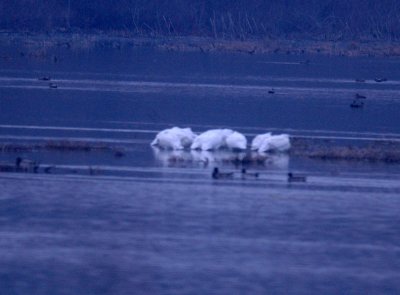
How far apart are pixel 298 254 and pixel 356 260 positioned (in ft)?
2.37

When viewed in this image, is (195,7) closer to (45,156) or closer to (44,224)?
(45,156)

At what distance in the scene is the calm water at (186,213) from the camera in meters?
13.1

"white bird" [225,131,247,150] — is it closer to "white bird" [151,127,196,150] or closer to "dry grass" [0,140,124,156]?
"white bird" [151,127,196,150]

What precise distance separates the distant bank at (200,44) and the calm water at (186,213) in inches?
1710

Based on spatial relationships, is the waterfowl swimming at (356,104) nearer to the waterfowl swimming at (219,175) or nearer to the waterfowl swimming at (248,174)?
the waterfowl swimming at (248,174)

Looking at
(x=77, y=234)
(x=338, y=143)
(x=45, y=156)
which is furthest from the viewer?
(x=338, y=143)

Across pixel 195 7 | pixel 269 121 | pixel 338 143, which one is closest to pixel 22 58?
pixel 269 121

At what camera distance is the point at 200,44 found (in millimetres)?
88250

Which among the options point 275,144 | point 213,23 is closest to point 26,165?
point 275,144

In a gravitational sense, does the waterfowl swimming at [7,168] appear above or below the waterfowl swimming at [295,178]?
above

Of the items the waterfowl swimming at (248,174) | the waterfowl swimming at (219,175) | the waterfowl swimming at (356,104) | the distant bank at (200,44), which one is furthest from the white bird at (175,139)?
the distant bank at (200,44)

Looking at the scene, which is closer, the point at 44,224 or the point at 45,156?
the point at 44,224

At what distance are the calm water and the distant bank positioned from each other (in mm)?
43431

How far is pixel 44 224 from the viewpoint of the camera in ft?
52.2
